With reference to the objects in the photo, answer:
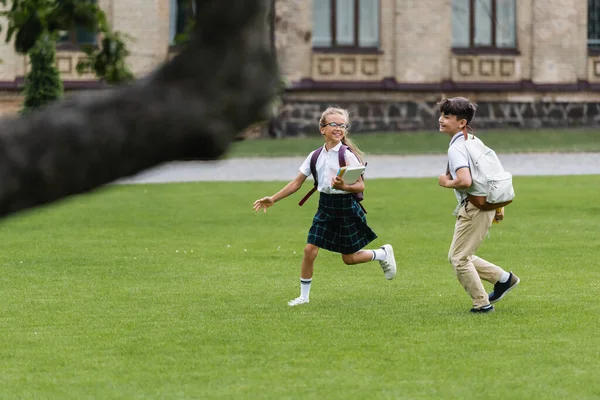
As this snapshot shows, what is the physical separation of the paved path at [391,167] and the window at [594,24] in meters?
10.7

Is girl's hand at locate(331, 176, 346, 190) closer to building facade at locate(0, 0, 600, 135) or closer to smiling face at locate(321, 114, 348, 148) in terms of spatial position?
smiling face at locate(321, 114, 348, 148)

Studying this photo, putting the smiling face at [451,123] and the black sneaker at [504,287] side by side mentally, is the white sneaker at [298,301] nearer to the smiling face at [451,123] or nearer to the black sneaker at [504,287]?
the black sneaker at [504,287]

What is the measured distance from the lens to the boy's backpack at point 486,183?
985cm

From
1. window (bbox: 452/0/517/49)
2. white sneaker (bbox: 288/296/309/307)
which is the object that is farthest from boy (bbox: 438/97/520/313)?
window (bbox: 452/0/517/49)

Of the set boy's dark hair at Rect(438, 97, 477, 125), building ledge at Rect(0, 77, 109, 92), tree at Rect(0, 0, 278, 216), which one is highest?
tree at Rect(0, 0, 278, 216)

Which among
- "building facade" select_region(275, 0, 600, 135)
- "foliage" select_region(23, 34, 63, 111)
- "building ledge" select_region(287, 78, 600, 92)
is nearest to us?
"foliage" select_region(23, 34, 63, 111)

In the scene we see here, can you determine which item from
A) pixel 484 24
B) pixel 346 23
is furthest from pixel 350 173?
pixel 484 24

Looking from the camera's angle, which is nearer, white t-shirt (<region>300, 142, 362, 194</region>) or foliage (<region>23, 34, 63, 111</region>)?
white t-shirt (<region>300, 142, 362, 194</region>)

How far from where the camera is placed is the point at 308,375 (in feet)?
25.7

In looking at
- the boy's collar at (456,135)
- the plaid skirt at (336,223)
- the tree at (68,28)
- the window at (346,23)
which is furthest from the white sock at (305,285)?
the window at (346,23)

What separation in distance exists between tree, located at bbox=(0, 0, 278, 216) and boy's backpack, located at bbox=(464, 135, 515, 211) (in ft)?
23.3

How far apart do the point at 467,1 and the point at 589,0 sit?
13.1ft

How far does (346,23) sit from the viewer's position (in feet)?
130

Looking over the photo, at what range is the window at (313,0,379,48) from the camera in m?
39.5
